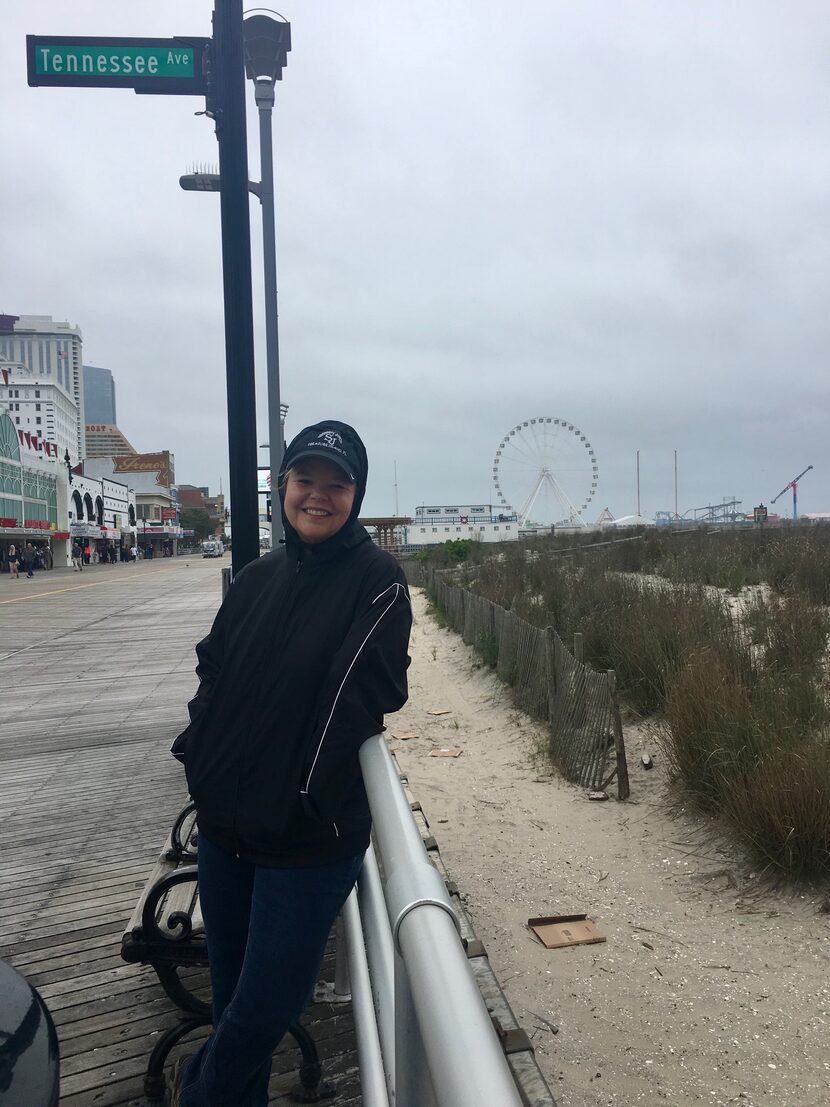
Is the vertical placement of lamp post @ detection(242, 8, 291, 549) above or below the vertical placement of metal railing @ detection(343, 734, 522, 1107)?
above

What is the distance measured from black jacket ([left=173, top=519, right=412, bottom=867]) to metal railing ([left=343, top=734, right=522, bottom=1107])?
0.27 metres

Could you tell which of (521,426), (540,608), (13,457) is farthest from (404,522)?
(540,608)

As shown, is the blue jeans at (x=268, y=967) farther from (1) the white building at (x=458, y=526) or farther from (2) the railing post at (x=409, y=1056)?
(1) the white building at (x=458, y=526)

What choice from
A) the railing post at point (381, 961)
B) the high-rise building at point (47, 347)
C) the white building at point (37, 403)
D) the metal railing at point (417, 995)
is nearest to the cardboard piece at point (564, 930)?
the railing post at point (381, 961)

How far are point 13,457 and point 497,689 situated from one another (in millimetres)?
48623

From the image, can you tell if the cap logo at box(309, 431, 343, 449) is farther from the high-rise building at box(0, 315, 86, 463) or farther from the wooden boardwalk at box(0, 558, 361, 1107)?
the high-rise building at box(0, 315, 86, 463)

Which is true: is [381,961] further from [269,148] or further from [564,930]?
[269,148]

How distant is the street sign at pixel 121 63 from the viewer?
11.4 ft

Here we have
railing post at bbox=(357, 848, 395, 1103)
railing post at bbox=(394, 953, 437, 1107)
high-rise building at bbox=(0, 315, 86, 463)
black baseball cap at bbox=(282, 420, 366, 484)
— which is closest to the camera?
railing post at bbox=(394, 953, 437, 1107)

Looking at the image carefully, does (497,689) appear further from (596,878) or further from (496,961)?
(496,961)

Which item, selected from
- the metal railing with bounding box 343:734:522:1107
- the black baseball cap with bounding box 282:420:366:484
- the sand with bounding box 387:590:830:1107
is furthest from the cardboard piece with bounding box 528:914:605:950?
the black baseball cap with bounding box 282:420:366:484

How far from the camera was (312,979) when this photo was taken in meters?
1.81

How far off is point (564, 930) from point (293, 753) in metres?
3.13

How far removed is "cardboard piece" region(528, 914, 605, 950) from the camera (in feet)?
13.6
